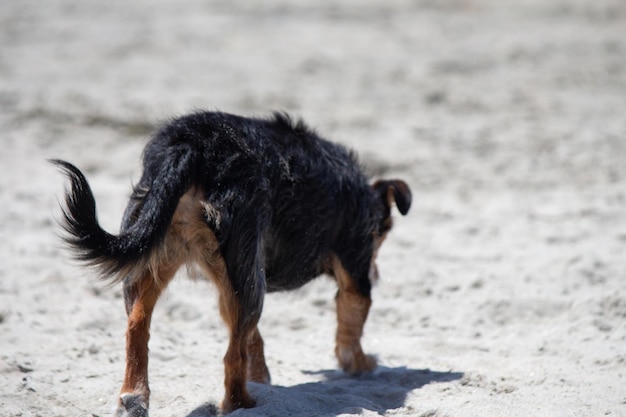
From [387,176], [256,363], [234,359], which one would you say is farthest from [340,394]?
[387,176]

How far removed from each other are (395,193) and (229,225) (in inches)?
70.3

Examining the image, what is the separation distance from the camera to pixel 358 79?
1220 centimetres

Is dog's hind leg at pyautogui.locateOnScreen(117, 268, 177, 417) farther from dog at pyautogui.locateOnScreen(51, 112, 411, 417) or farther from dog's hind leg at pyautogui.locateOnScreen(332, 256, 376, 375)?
dog's hind leg at pyautogui.locateOnScreen(332, 256, 376, 375)

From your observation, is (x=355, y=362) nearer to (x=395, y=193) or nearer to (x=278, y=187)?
(x=395, y=193)

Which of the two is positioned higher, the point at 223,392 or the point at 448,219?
the point at 448,219

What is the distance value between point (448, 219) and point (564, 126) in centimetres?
287

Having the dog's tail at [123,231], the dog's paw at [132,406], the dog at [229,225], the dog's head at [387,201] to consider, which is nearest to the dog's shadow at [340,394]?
the dog at [229,225]

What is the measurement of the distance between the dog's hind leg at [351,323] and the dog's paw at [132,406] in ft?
5.28

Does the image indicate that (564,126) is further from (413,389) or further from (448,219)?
(413,389)

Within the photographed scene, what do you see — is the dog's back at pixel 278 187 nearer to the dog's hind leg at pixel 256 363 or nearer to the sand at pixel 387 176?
the dog's hind leg at pixel 256 363

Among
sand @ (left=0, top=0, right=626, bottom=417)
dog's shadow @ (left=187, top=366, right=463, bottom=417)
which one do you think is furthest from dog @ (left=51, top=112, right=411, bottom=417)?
sand @ (left=0, top=0, right=626, bottom=417)

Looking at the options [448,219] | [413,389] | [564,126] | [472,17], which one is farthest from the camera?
[472,17]

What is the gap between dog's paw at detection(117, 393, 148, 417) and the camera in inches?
180

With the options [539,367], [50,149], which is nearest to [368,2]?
[50,149]
